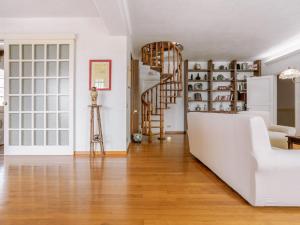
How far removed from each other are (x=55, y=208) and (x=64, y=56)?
2.95 metres

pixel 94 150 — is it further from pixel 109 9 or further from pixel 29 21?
pixel 29 21

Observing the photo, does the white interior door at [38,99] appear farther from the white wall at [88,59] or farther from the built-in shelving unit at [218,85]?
the built-in shelving unit at [218,85]

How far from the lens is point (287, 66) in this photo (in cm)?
604

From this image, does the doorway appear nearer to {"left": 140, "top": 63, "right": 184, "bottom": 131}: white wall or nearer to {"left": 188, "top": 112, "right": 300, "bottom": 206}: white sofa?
{"left": 140, "top": 63, "right": 184, "bottom": 131}: white wall

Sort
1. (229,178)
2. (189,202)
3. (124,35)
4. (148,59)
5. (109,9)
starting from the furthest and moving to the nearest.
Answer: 1. (148,59)
2. (124,35)
3. (109,9)
4. (229,178)
5. (189,202)

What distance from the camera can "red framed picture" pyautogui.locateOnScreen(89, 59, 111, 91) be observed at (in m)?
3.88

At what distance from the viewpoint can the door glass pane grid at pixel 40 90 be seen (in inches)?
155

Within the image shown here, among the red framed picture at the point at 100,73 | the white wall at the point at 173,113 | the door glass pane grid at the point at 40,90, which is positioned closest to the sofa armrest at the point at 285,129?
the red framed picture at the point at 100,73

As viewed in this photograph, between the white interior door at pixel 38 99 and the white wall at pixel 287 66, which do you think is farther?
the white wall at pixel 287 66

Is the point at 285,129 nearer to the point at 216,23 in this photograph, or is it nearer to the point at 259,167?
the point at 216,23

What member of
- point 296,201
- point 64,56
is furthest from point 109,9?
point 296,201

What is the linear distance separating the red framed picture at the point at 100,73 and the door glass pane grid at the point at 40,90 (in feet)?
1.63

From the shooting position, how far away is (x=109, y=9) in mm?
2855

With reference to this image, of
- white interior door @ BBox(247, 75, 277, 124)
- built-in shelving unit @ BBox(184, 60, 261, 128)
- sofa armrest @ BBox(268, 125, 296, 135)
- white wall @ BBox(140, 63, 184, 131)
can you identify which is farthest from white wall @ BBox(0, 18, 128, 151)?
white interior door @ BBox(247, 75, 277, 124)
